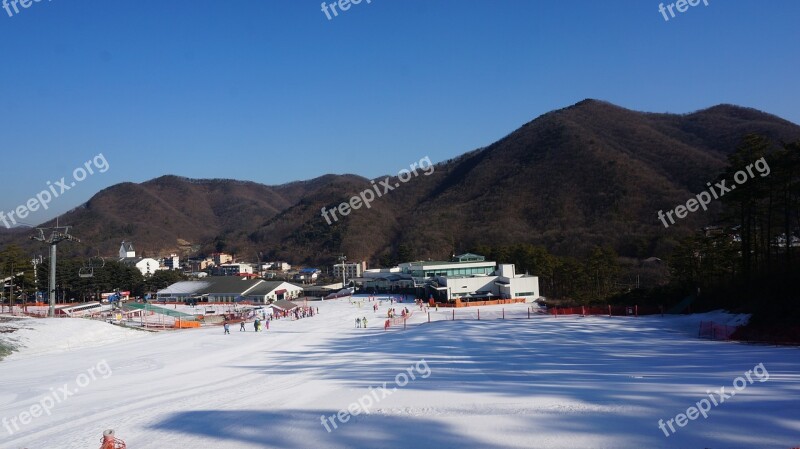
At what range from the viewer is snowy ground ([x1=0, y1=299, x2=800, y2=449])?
9.22m

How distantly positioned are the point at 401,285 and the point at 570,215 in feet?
182

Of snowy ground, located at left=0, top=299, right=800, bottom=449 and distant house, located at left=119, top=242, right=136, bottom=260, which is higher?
distant house, located at left=119, top=242, right=136, bottom=260

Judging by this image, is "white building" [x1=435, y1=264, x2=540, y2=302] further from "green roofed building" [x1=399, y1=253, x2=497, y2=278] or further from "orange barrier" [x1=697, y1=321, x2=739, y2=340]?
"orange barrier" [x1=697, y1=321, x2=739, y2=340]

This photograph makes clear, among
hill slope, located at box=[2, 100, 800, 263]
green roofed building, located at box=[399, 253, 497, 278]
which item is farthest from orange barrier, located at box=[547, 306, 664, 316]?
hill slope, located at box=[2, 100, 800, 263]

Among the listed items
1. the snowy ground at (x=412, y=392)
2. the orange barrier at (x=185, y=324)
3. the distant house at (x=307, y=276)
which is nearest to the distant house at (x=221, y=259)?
the distant house at (x=307, y=276)

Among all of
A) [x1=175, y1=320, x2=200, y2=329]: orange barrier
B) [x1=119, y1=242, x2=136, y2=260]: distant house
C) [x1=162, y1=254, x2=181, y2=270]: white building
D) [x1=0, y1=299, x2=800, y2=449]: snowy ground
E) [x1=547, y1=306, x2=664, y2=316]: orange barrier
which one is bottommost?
[x1=547, y1=306, x2=664, y2=316]: orange barrier

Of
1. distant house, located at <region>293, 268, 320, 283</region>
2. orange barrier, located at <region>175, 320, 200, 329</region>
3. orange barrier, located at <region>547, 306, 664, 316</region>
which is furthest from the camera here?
distant house, located at <region>293, 268, 320, 283</region>

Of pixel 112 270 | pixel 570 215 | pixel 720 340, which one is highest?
pixel 570 215

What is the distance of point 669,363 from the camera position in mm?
15109

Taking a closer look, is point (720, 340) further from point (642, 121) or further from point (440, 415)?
point (642, 121)

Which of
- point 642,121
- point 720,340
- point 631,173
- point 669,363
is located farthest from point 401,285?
point 642,121

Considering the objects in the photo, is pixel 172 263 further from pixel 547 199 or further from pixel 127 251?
pixel 547 199

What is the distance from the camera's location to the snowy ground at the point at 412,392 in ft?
30.2

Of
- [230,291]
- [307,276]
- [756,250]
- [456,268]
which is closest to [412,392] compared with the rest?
[756,250]
